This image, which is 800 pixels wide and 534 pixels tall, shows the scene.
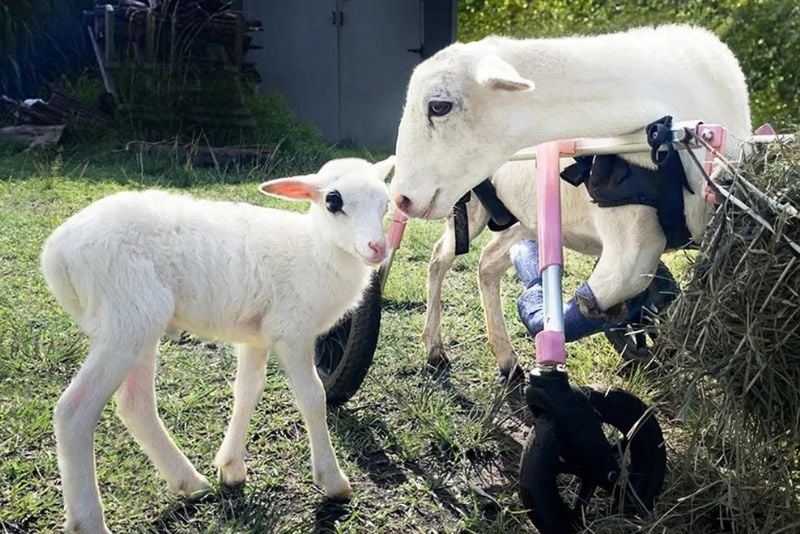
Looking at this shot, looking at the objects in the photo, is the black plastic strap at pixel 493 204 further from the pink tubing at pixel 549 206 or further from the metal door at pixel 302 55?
the metal door at pixel 302 55

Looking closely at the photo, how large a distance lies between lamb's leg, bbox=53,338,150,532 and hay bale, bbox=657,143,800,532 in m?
1.46

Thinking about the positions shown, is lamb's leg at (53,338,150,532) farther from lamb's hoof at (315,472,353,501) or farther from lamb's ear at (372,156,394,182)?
lamb's ear at (372,156,394,182)

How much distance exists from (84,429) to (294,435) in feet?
3.07

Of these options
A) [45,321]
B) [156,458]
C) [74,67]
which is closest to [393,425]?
[156,458]

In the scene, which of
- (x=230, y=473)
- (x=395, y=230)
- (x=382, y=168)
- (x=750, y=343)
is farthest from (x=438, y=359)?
(x=750, y=343)

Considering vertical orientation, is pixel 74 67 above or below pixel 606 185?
below

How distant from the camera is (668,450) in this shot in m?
2.90

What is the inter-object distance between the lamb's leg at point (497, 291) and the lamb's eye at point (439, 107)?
142cm

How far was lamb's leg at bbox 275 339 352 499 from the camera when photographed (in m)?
2.64

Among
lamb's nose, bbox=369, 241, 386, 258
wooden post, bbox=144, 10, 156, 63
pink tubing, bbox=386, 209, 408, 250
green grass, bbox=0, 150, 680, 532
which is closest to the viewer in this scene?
green grass, bbox=0, 150, 680, 532

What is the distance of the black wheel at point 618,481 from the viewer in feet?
7.19

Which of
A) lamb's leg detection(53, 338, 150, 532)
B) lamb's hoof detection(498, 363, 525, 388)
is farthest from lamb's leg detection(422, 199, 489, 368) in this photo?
lamb's leg detection(53, 338, 150, 532)

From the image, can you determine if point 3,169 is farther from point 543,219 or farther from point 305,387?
point 543,219

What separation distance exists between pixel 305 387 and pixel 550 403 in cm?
82
